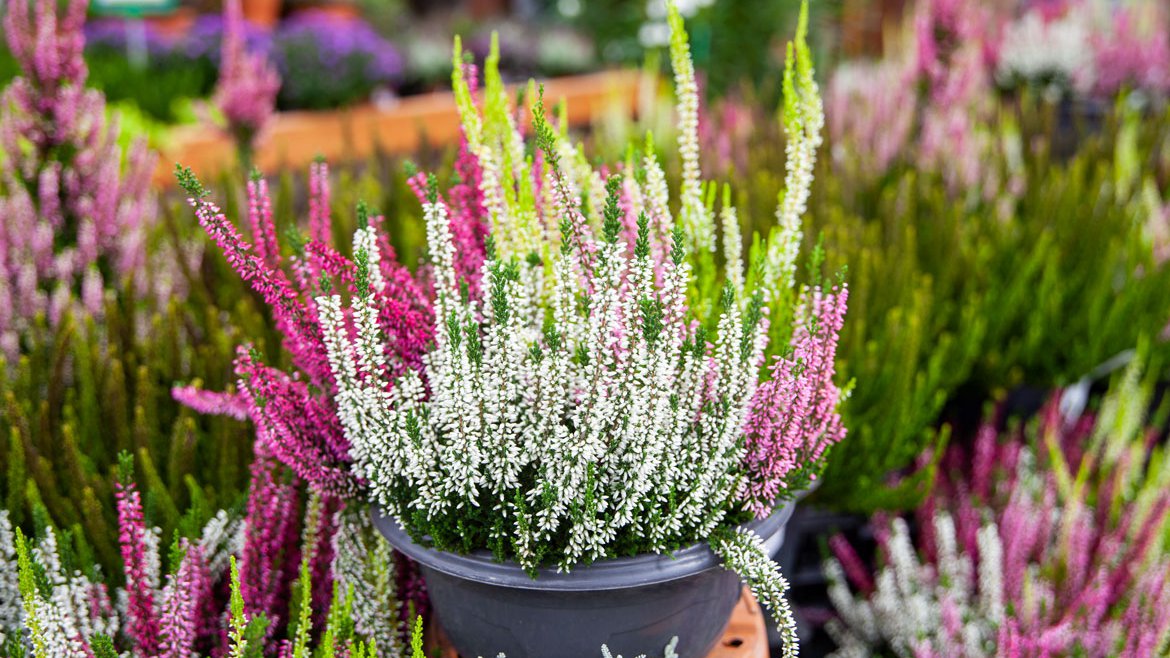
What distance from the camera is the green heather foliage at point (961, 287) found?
6.27ft

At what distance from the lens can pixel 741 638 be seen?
4.83ft

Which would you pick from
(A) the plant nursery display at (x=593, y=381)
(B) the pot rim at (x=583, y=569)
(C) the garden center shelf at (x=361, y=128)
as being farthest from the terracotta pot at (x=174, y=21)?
(B) the pot rim at (x=583, y=569)

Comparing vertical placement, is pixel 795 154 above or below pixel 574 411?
above

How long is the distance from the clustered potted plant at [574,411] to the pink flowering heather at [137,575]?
257mm

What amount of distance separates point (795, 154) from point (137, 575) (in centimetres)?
101

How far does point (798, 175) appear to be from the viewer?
4.36ft

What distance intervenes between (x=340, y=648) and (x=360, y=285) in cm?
46

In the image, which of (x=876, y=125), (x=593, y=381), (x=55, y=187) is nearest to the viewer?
(x=593, y=381)

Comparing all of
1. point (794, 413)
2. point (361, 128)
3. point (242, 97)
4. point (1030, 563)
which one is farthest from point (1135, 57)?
point (794, 413)

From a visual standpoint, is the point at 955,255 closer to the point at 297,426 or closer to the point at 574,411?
the point at 574,411

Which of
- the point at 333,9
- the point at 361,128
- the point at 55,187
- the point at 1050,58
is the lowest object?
the point at 55,187

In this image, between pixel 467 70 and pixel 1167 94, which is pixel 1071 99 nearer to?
pixel 1167 94

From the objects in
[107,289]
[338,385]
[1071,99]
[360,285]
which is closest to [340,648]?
[338,385]

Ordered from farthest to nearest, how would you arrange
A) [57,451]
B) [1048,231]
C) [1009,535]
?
[1048,231], [1009,535], [57,451]
